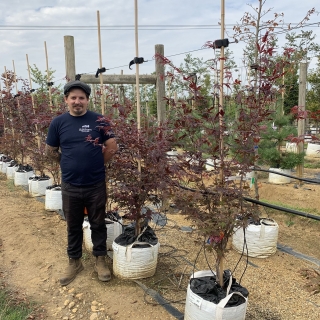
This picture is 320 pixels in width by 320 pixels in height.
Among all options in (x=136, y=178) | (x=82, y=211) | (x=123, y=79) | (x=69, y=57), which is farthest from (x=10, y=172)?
(x=136, y=178)

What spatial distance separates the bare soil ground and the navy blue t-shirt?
0.90 meters

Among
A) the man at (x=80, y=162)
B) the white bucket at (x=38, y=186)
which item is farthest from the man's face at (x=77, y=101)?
the white bucket at (x=38, y=186)

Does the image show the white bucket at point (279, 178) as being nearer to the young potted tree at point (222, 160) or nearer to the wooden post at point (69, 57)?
the wooden post at point (69, 57)

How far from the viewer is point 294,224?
478cm

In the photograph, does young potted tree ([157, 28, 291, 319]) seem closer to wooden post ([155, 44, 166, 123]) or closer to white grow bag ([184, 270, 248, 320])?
white grow bag ([184, 270, 248, 320])

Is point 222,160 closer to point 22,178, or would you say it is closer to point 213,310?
point 213,310

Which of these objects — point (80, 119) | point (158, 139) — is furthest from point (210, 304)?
point (80, 119)

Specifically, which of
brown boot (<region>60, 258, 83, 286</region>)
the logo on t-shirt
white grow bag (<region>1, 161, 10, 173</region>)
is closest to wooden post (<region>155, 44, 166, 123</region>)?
the logo on t-shirt

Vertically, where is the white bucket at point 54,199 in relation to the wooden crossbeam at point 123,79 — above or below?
below

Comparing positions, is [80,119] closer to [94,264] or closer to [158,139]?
[158,139]

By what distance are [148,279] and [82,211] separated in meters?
0.91

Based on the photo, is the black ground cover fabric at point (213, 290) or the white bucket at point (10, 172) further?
the white bucket at point (10, 172)

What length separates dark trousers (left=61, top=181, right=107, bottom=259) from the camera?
3.00 m

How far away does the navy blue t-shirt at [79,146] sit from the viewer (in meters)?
2.90
